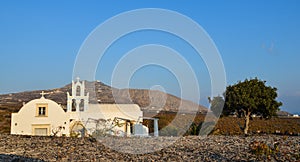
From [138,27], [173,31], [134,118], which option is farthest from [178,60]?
[134,118]

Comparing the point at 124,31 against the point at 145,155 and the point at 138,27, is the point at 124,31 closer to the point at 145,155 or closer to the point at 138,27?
the point at 138,27

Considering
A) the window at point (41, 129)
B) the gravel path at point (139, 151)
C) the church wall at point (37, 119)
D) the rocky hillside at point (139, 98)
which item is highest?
the rocky hillside at point (139, 98)

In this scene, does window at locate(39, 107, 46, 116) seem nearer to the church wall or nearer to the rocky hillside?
the church wall

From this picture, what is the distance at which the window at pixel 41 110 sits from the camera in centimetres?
1588

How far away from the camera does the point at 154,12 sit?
10.5m

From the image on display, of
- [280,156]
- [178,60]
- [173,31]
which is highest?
[173,31]

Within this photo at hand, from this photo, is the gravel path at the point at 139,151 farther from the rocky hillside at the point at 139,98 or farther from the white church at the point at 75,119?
the white church at the point at 75,119

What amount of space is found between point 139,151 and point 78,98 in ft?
32.1

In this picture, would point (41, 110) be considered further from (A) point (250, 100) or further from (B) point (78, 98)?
(A) point (250, 100)

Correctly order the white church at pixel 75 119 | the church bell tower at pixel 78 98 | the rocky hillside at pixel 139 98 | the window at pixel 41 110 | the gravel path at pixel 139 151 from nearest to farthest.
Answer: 1. the gravel path at pixel 139 151
2. the rocky hillside at pixel 139 98
3. the white church at pixel 75 119
4. the window at pixel 41 110
5. the church bell tower at pixel 78 98

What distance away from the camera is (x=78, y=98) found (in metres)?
17.5

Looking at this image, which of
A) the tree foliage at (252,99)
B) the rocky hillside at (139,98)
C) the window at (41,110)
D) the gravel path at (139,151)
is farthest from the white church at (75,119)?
the tree foliage at (252,99)

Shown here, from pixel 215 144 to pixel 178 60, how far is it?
9.08ft

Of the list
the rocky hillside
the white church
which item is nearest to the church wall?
the white church
